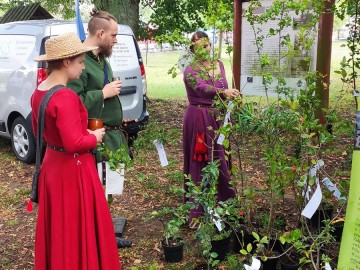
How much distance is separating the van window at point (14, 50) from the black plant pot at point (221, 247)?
3934 mm

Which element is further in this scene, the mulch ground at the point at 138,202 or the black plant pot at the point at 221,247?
the mulch ground at the point at 138,202

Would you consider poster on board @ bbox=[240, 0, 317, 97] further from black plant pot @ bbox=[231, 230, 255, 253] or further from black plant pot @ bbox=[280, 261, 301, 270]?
black plant pot @ bbox=[280, 261, 301, 270]

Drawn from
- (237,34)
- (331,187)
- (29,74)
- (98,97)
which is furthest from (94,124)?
(237,34)

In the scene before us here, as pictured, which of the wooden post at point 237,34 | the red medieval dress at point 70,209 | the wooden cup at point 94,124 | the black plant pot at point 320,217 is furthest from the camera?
the wooden post at point 237,34

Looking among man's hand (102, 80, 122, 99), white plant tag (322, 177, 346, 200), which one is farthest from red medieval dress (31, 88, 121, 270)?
white plant tag (322, 177, 346, 200)

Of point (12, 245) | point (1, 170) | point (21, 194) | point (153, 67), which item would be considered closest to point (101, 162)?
point (12, 245)

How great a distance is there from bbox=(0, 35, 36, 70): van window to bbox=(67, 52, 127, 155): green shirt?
308 centimetres

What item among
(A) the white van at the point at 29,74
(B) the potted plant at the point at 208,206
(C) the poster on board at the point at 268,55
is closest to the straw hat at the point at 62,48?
(B) the potted plant at the point at 208,206

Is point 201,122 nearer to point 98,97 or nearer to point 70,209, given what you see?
point 98,97

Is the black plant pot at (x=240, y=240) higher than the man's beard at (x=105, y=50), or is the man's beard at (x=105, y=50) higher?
the man's beard at (x=105, y=50)

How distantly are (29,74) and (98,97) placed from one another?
3.16 meters

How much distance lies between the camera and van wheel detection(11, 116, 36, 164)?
632cm

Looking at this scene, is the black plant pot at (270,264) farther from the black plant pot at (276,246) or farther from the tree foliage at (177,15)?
the tree foliage at (177,15)

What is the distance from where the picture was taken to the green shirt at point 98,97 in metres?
3.19
